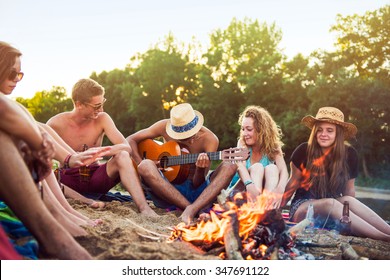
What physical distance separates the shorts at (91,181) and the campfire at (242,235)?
1452mm

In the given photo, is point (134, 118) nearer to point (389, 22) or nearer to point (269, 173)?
point (389, 22)

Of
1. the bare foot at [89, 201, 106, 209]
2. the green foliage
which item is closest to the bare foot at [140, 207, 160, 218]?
the bare foot at [89, 201, 106, 209]

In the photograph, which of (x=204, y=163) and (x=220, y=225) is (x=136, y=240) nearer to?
(x=220, y=225)

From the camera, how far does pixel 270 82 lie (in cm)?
1224

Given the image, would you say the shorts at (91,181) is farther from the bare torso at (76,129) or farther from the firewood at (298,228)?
the firewood at (298,228)

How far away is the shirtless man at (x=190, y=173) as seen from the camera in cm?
418

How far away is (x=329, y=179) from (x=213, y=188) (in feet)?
2.94

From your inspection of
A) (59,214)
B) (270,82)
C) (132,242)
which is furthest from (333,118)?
(270,82)

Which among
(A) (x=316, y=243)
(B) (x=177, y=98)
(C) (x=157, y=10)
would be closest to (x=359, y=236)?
(A) (x=316, y=243)

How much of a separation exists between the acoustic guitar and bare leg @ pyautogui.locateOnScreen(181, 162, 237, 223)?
0.11m

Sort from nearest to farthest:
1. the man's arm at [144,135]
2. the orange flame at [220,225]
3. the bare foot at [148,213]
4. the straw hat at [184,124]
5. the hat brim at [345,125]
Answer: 1. the orange flame at [220,225]
2. the bare foot at [148,213]
3. the hat brim at [345,125]
4. the straw hat at [184,124]
5. the man's arm at [144,135]

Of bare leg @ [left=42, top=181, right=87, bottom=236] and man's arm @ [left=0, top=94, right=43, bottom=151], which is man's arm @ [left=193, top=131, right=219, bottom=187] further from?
man's arm @ [left=0, top=94, right=43, bottom=151]

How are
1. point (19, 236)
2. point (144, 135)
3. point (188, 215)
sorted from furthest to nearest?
point (144, 135), point (188, 215), point (19, 236)

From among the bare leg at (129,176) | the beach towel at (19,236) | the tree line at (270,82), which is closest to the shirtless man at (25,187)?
the beach towel at (19,236)
